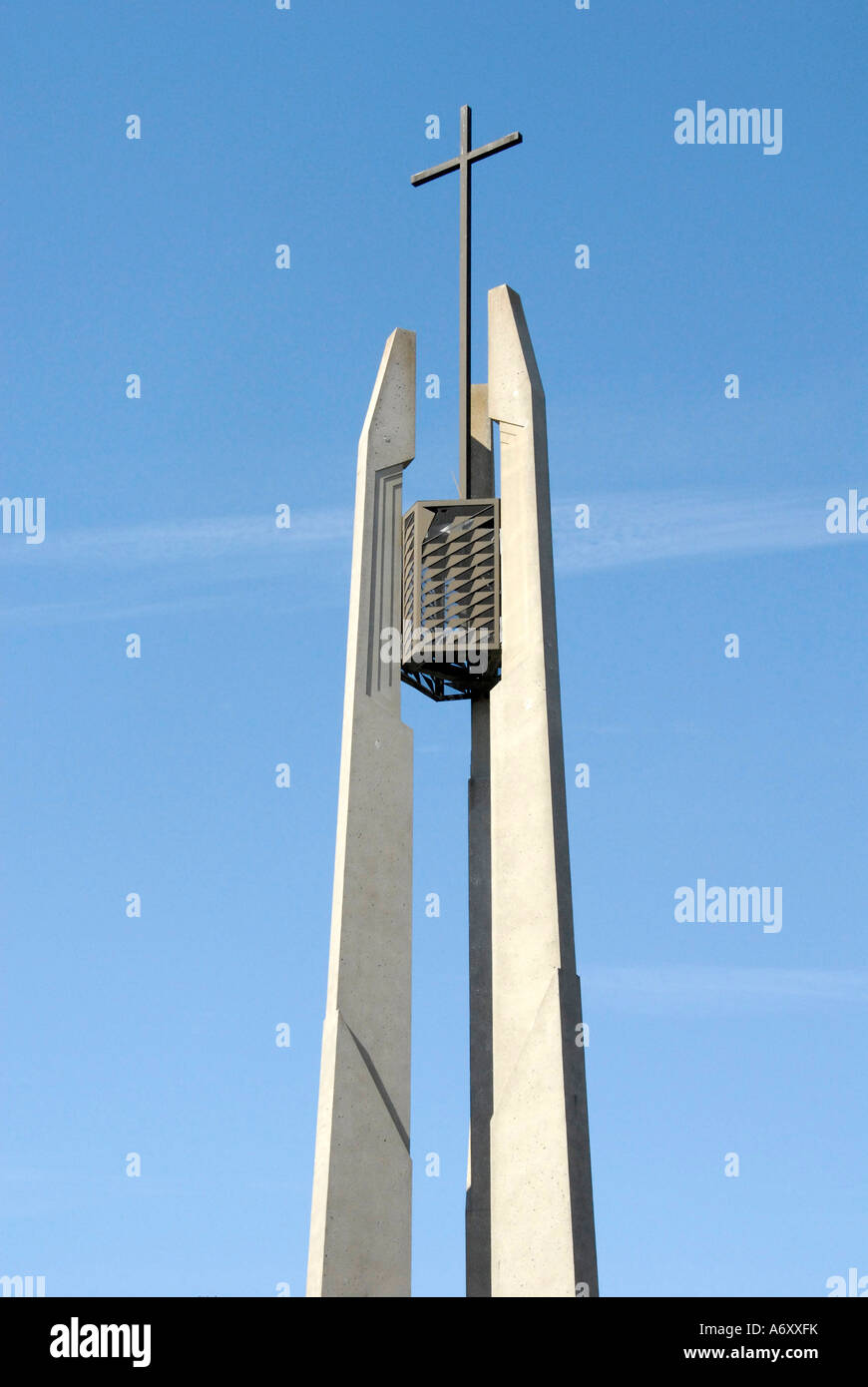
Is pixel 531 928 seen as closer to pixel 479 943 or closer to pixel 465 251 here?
pixel 479 943

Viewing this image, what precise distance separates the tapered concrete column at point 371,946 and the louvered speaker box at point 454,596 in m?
0.33

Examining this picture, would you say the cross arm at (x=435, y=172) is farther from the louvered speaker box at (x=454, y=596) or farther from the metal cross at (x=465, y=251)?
the louvered speaker box at (x=454, y=596)

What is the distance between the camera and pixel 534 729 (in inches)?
745

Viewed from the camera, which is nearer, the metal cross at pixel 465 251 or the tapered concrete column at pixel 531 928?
the tapered concrete column at pixel 531 928

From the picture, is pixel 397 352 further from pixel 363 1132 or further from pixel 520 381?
pixel 363 1132

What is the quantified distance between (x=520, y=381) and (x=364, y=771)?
5.00 meters

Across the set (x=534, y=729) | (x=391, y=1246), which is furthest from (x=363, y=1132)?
(x=534, y=729)

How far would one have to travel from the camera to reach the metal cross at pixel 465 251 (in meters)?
21.2

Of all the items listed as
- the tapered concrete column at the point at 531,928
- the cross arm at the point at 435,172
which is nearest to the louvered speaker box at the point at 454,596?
the tapered concrete column at the point at 531,928

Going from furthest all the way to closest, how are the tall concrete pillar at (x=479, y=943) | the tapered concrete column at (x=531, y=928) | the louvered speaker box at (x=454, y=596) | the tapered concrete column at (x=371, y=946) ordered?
the louvered speaker box at (x=454, y=596), the tall concrete pillar at (x=479, y=943), the tapered concrete column at (x=371, y=946), the tapered concrete column at (x=531, y=928)

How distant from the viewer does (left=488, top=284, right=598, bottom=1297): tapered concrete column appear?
1714cm
